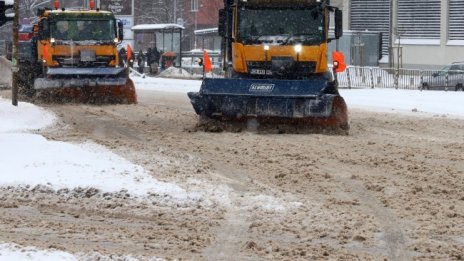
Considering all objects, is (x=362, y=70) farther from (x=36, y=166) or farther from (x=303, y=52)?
(x=36, y=166)

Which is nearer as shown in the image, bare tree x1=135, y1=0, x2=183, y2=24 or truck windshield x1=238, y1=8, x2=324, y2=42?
truck windshield x1=238, y1=8, x2=324, y2=42

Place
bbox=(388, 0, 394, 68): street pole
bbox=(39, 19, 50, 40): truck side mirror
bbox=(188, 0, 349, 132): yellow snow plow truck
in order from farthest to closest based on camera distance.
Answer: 1. bbox=(388, 0, 394, 68): street pole
2. bbox=(39, 19, 50, 40): truck side mirror
3. bbox=(188, 0, 349, 132): yellow snow plow truck

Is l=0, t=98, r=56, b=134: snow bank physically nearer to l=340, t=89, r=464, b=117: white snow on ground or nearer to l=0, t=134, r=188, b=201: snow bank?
l=0, t=134, r=188, b=201: snow bank

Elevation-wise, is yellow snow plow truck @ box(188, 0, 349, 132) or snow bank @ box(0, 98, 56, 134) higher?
yellow snow plow truck @ box(188, 0, 349, 132)

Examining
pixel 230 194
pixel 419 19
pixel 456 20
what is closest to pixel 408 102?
pixel 230 194

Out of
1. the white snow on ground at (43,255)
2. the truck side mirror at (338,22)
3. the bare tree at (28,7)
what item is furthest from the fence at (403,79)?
the bare tree at (28,7)

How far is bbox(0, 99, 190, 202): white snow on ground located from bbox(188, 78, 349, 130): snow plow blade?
3.67 m

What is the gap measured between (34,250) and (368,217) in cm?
324

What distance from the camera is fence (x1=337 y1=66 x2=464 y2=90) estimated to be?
1422 inches

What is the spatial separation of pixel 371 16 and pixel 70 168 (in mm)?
47740

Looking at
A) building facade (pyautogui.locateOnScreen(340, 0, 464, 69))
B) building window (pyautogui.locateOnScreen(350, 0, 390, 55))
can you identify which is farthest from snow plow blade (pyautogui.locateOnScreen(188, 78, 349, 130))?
building window (pyautogui.locateOnScreen(350, 0, 390, 55))

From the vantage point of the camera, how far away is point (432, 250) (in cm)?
782

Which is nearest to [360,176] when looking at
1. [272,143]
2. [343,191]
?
[343,191]

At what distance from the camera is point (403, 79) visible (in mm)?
36906
